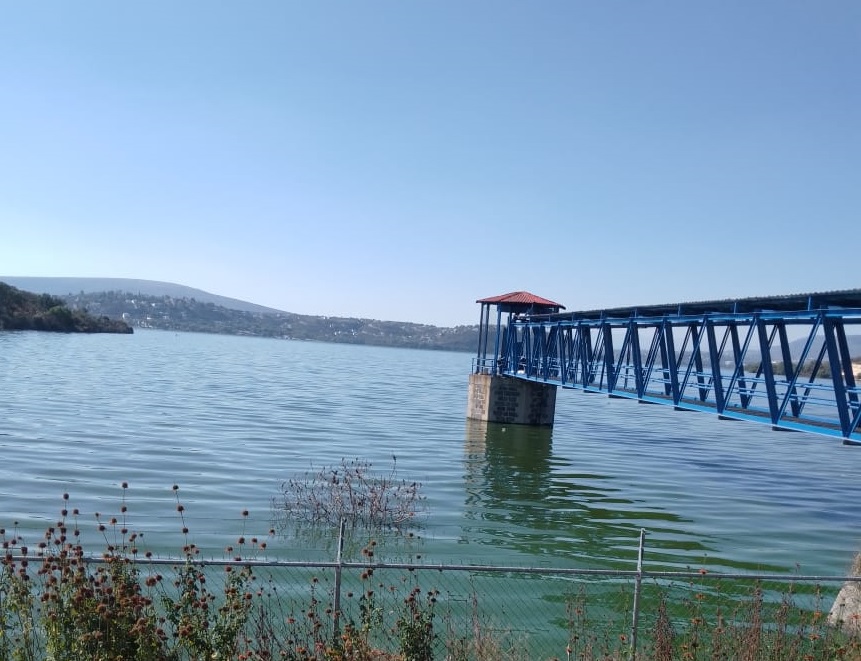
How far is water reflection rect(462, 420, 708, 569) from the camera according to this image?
66.2ft

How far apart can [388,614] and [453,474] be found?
1875 cm

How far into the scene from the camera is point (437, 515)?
2305cm

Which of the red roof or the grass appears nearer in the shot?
the grass

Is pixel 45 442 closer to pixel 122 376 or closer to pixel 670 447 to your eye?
pixel 670 447

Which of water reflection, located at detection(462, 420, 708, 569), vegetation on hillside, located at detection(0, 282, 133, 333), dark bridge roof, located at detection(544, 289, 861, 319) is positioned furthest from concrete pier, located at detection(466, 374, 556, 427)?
vegetation on hillside, located at detection(0, 282, 133, 333)

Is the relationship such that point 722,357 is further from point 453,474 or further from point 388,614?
point 388,614

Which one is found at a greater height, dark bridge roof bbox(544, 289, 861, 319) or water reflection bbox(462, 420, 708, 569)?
dark bridge roof bbox(544, 289, 861, 319)

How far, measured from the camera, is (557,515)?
24688 millimetres

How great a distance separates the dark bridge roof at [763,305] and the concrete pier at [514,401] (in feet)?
51.1

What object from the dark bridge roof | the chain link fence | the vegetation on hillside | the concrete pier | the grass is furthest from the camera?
the vegetation on hillside

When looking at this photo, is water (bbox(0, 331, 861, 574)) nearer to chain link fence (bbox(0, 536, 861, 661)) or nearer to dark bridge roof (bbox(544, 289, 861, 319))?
chain link fence (bbox(0, 536, 861, 661))

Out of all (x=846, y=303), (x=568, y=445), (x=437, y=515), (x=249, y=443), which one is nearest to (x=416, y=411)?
(x=568, y=445)

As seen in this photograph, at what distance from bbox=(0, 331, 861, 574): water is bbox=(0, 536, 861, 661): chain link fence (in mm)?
2166

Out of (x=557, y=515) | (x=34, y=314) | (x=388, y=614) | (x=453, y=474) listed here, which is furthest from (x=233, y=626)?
(x=34, y=314)
